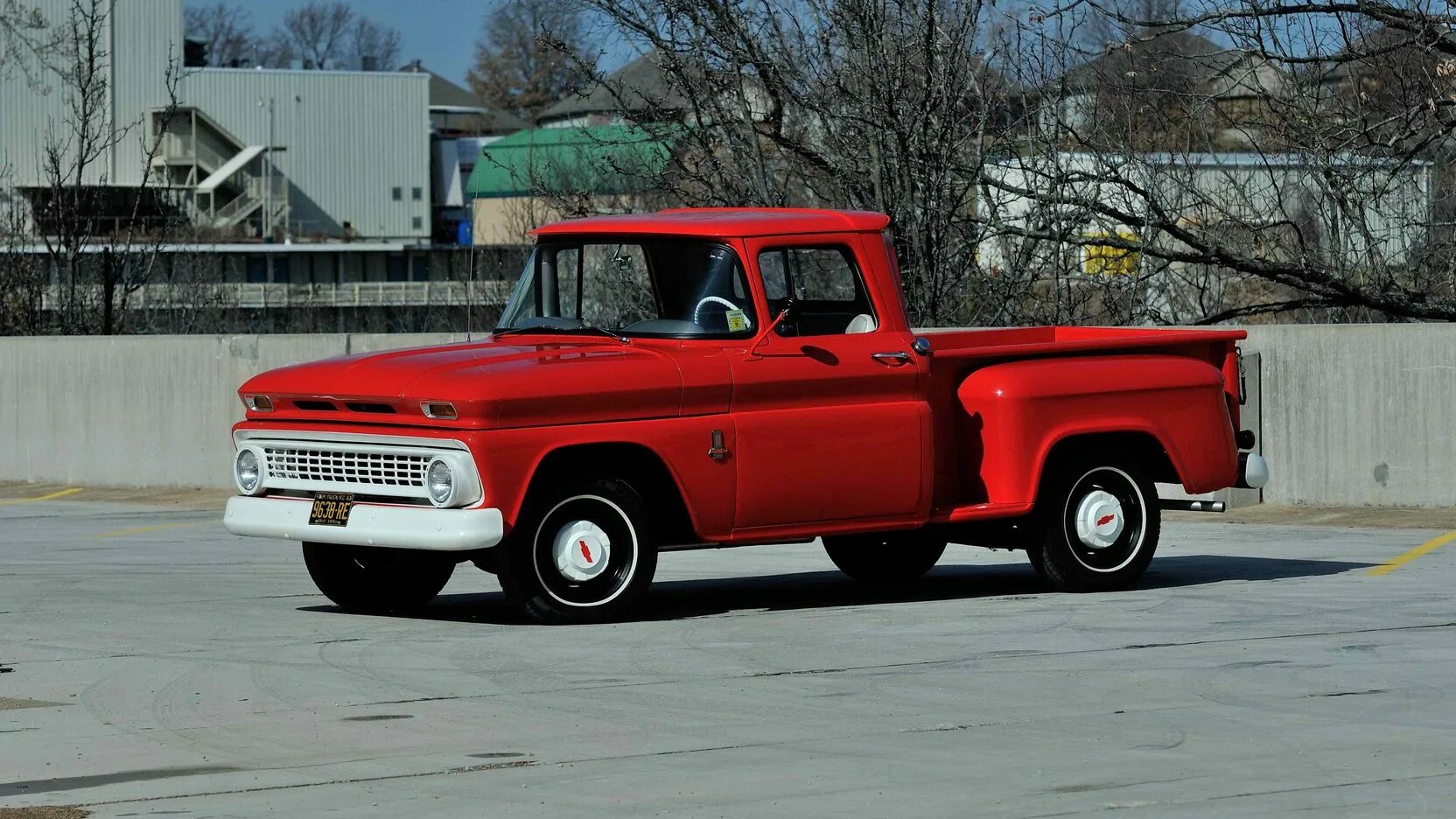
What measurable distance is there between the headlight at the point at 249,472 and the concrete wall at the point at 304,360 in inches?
323

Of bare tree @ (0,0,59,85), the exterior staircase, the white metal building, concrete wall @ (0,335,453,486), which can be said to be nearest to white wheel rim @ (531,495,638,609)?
concrete wall @ (0,335,453,486)

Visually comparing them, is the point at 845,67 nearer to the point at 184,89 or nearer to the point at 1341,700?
the point at 1341,700

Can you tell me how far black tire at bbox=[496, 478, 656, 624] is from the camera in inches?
400

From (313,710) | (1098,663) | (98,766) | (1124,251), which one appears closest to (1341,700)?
(1098,663)

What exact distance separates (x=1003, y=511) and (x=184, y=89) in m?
89.2

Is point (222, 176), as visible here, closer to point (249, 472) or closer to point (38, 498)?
point (38, 498)

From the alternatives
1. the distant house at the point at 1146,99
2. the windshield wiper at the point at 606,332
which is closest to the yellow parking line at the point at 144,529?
the windshield wiper at the point at 606,332

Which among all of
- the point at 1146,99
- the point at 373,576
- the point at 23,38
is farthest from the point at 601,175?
the point at 23,38

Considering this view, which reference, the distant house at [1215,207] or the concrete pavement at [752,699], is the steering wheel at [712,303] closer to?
the concrete pavement at [752,699]

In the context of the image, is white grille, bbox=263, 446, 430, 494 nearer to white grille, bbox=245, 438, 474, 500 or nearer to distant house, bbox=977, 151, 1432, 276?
white grille, bbox=245, 438, 474, 500

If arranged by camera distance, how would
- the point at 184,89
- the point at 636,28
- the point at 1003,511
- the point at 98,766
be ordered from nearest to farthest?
1. the point at 98,766
2. the point at 1003,511
3. the point at 636,28
4. the point at 184,89

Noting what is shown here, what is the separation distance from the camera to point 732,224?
36.0ft

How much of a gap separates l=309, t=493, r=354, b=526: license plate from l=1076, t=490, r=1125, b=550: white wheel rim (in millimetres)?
3898

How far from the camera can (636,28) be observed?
21672 millimetres
